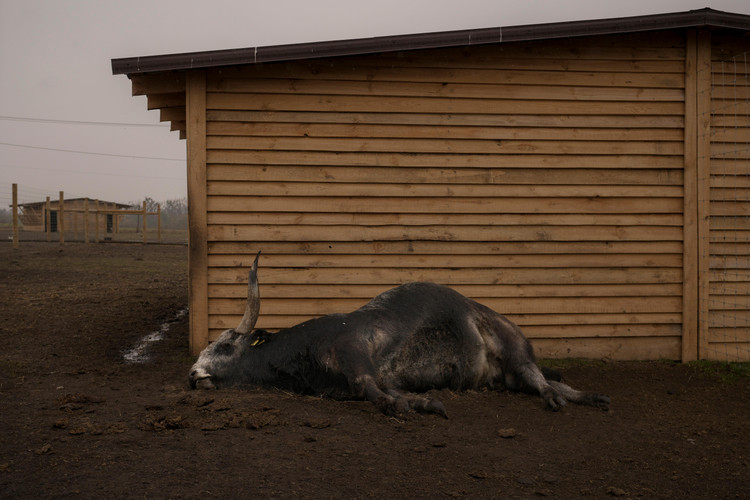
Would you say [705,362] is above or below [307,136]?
below

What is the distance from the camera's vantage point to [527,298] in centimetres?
730

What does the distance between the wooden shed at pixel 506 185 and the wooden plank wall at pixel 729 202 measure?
19 millimetres

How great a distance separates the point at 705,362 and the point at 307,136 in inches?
219

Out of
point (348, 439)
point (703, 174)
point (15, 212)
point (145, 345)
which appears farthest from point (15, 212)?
point (703, 174)

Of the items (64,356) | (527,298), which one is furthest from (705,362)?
(64,356)

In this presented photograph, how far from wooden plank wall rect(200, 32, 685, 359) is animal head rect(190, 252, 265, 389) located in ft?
5.13

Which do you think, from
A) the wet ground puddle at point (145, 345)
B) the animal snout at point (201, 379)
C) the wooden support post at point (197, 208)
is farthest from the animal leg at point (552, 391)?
the wet ground puddle at point (145, 345)

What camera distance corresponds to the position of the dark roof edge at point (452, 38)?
6629 millimetres

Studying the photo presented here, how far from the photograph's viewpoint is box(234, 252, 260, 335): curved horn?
5039 mm

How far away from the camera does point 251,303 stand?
204 inches

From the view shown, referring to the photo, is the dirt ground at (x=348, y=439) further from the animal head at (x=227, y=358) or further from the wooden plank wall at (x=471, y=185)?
the wooden plank wall at (x=471, y=185)

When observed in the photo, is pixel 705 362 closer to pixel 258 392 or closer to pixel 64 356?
pixel 258 392

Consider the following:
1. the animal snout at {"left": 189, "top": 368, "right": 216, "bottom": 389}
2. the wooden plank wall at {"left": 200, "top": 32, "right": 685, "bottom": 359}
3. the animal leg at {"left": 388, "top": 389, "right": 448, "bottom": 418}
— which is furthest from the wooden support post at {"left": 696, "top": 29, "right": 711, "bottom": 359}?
the animal snout at {"left": 189, "top": 368, "right": 216, "bottom": 389}

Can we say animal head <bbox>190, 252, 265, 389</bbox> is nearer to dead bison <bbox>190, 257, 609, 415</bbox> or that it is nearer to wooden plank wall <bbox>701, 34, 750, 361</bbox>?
dead bison <bbox>190, 257, 609, 415</bbox>
